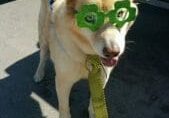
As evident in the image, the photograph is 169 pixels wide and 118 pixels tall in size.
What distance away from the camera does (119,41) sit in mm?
2105

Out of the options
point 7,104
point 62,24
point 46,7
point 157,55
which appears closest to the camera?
point 62,24

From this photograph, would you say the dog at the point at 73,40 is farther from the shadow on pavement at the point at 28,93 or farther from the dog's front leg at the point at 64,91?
the shadow on pavement at the point at 28,93

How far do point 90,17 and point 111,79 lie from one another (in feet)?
4.68

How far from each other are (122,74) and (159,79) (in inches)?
12.8

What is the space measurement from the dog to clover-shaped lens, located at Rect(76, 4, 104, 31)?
0.06 feet

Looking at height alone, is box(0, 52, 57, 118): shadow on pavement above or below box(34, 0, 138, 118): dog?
below

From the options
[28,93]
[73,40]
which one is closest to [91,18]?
[73,40]

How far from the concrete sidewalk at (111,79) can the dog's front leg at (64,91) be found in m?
0.23

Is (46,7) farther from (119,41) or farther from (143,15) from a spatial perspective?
(143,15)

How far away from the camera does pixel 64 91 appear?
2730mm

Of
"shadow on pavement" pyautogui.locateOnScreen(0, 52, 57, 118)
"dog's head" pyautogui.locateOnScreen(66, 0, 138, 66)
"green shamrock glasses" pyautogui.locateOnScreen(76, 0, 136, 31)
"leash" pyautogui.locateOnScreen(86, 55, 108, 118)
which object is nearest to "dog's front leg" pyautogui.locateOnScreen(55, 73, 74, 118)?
"leash" pyautogui.locateOnScreen(86, 55, 108, 118)

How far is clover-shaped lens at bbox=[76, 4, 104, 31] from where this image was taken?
2.07 meters

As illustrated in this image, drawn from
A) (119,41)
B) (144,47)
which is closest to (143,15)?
(144,47)

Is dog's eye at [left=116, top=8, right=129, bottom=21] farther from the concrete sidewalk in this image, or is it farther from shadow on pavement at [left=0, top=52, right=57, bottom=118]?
shadow on pavement at [left=0, top=52, right=57, bottom=118]
